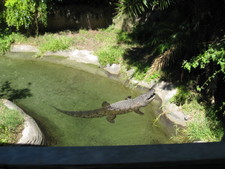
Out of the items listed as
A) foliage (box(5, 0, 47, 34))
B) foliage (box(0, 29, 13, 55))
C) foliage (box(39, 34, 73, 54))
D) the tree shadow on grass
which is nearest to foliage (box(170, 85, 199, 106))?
the tree shadow on grass

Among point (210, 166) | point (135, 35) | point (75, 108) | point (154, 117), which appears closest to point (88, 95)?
point (75, 108)

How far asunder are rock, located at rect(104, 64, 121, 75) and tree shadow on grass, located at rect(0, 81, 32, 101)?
2376mm

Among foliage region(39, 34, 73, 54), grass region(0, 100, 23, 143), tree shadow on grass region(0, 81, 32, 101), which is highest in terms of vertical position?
foliage region(39, 34, 73, 54)

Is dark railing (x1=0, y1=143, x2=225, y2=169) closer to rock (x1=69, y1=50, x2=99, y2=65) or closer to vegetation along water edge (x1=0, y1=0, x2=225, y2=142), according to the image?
vegetation along water edge (x1=0, y1=0, x2=225, y2=142)

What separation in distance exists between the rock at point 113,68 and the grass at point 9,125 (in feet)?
11.3

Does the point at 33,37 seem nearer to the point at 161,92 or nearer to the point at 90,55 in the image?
the point at 90,55

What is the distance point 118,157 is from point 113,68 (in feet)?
22.3

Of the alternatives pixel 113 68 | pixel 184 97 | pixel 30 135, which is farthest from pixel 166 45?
pixel 30 135

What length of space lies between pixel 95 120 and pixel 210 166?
4.95 metres

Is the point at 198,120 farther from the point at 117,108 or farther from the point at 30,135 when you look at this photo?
the point at 30,135

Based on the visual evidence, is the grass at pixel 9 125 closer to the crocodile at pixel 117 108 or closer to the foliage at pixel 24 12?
the crocodile at pixel 117 108

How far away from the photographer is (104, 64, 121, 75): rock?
7648mm

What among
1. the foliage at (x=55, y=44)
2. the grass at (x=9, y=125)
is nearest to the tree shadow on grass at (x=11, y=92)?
the grass at (x=9, y=125)

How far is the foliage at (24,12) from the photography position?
8609 millimetres
